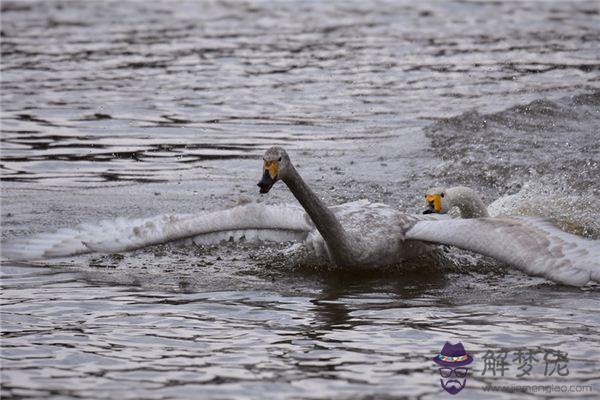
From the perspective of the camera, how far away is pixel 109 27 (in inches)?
1059

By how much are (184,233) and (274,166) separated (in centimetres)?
184

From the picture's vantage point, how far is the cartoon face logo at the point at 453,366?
25.2ft

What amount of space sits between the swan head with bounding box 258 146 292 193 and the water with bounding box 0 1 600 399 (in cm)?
107

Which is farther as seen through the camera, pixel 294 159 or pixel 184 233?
pixel 294 159

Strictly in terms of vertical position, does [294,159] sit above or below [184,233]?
above

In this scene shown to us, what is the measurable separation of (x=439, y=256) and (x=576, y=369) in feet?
12.1

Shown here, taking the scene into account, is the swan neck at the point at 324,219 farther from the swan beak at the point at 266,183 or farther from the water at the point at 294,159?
the swan beak at the point at 266,183

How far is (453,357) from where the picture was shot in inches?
324

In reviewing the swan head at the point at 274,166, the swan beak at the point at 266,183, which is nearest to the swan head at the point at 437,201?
the swan head at the point at 274,166

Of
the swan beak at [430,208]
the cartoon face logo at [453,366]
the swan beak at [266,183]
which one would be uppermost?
the swan beak at [266,183]

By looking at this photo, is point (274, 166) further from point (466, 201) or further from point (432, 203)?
point (466, 201)

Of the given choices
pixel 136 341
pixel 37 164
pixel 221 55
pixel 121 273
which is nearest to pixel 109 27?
pixel 221 55

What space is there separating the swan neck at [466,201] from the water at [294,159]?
0.46 metres

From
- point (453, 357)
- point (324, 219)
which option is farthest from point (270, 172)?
point (453, 357)
